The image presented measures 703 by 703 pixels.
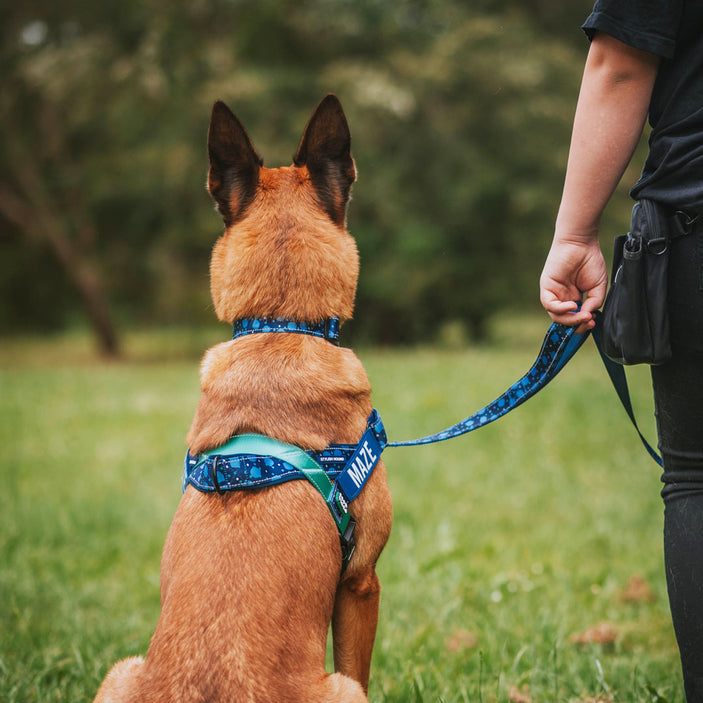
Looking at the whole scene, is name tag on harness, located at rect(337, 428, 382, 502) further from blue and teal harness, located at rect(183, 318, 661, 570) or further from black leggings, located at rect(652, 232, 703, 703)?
black leggings, located at rect(652, 232, 703, 703)

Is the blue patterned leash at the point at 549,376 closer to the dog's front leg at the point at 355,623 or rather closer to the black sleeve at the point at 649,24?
the dog's front leg at the point at 355,623

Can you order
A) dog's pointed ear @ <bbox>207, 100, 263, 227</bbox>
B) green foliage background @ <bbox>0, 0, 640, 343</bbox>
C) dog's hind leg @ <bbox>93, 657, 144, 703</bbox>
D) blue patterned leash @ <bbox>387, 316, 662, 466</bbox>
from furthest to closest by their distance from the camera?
1. green foliage background @ <bbox>0, 0, 640, 343</bbox>
2. dog's pointed ear @ <bbox>207, 100, 263, 227</bbox>
3. blue patterned leash @ <bbox>387, 316, 662, 466</bbox>
4. dog's hind leg @ <bbox>93, 657, 144, 703</bbox>

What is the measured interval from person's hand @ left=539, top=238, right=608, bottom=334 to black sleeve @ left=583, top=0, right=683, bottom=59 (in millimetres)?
471

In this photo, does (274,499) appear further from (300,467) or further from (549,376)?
(549,376)

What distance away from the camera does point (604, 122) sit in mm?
1748

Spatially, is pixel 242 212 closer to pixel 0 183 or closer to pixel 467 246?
pixel 467 246

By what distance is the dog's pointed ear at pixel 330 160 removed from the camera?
2.49m

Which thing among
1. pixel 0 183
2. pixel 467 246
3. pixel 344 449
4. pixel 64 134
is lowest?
pixel 344 449

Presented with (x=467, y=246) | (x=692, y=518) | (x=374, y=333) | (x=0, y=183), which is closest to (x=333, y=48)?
(x=467, y=246)

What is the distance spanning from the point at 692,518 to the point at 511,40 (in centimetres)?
1621

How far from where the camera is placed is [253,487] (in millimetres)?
1949

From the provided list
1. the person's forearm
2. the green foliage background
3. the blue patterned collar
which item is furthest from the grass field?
the green foliage background

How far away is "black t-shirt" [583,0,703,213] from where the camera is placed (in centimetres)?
163

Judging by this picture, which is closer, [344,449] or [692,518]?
[692,518]
